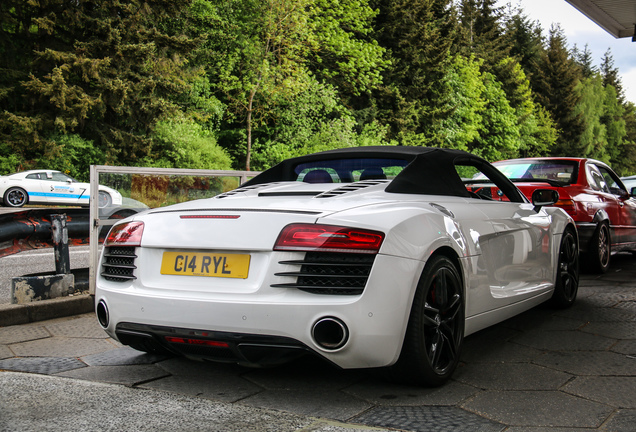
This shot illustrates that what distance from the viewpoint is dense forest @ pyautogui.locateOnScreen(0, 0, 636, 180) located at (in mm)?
26422

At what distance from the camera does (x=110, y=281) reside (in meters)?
3.50

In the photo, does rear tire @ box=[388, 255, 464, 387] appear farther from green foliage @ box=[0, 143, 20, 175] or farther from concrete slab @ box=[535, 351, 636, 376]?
green foliage @ box=[0, 143, 20, 175]

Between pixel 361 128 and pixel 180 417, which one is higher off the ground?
pixel 361 128

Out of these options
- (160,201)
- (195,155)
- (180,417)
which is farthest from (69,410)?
(195,155)

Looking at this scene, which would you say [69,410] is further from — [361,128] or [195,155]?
[361,128]

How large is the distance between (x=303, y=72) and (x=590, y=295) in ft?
92.3

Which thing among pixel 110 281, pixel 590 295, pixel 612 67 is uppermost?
pixel 612 67

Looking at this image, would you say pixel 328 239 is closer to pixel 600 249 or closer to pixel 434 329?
pixel 434 329

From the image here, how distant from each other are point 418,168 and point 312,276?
49.5 inches

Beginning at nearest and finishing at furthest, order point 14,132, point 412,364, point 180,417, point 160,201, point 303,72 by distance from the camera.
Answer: point 180,417
point 412,364
point 160,201
point 14,132
point 303,72

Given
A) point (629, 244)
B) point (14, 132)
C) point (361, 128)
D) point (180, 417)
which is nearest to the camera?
point (180, 417)

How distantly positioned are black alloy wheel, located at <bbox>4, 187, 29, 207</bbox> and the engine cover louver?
2240cm

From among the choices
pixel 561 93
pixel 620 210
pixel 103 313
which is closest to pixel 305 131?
pixel 620 210

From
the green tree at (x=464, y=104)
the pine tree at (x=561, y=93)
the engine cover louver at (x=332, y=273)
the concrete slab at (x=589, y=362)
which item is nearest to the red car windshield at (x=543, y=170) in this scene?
the concrete slab at (x=589, y=362)
